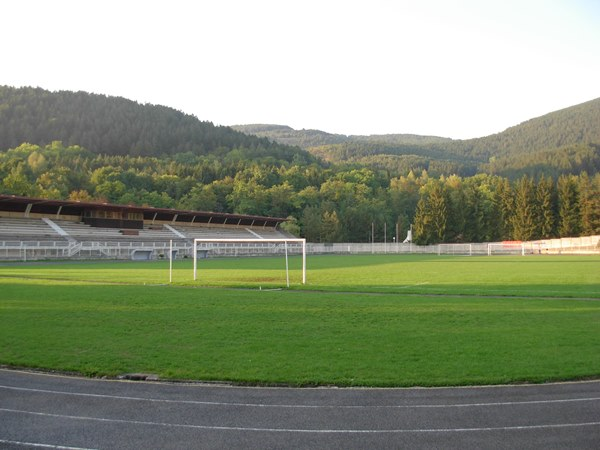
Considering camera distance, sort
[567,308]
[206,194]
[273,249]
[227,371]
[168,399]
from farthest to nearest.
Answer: [206,194] → [273,249] → [567,308] → [227,371] → [168,399]

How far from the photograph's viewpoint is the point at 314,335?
14.7 meters

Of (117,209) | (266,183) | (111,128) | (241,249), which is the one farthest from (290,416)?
(111,128)

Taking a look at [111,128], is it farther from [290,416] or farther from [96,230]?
[290,416]

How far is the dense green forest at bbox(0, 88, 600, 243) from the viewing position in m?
106

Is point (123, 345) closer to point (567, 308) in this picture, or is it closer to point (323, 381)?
point (323, 381)

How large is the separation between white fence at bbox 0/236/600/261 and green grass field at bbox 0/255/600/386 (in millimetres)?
36963

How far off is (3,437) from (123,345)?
595 centimetres

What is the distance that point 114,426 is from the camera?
325 inches

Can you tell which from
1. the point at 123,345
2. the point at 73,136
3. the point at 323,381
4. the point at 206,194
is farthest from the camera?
the point at 73,136

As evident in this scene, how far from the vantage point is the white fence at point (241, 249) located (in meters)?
60.0

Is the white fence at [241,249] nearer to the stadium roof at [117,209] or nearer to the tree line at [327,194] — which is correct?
the stadium roof at [117,209]

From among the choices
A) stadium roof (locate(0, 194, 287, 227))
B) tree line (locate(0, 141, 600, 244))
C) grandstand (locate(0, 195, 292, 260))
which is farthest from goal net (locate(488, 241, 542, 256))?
stadium roof (locate(0, 194, 287, 227))

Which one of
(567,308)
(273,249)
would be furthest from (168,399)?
(273,249)

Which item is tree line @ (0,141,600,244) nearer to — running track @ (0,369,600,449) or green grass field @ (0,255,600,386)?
green grass field @ (0,255,600,386)
